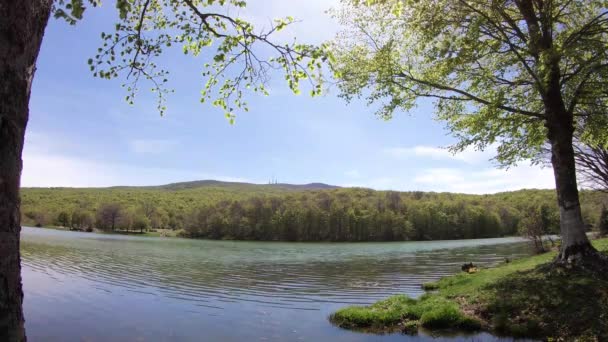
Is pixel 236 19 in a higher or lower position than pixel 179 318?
higher

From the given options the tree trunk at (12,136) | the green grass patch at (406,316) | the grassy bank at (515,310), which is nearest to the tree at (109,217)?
the green grass patch at (406,316)

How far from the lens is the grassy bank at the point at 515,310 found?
12.7 metres

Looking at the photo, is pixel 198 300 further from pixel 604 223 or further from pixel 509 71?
pixel 604 223

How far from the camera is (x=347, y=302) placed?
78.1 ft

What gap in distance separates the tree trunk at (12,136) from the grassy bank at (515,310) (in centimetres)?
1335

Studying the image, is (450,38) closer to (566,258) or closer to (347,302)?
(566,258)

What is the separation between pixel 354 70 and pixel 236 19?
12.9 meters

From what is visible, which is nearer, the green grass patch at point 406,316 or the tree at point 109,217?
the green grass patch at point 406,316

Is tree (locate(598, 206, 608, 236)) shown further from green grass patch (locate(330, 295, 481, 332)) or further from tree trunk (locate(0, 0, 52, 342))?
tree trunk (locate(0, 0, 52, 342))

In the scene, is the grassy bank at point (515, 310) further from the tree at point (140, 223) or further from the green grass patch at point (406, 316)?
the tree at point (140, 223)

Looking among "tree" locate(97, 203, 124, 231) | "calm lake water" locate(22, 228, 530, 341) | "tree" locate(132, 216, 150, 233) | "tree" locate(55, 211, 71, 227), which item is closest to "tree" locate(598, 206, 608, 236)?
"calm lake water" locate(22, 228, 530, 341)

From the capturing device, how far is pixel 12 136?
3.35m

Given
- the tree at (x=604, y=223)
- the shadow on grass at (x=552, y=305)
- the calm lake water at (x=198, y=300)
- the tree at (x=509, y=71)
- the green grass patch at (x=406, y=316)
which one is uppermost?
the tree at (x=509, y=71)

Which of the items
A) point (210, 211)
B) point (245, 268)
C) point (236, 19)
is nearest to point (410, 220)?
point (210, 211)
